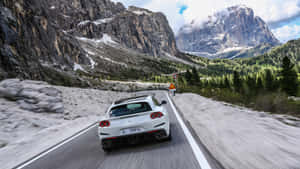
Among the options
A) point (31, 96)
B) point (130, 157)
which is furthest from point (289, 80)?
point (130, 157)

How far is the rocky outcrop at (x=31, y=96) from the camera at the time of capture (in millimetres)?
12709

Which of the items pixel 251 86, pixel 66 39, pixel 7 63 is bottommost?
pixel 251 86

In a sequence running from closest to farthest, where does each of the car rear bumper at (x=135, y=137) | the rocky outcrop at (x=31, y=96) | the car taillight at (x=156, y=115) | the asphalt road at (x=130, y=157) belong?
Answer: the asphalt road at (x=130, y=157), the car rear bumper at (x=135, y=137), the car taillight at (x=156, y=115), the rocky outcrop at (x=31, y=96)

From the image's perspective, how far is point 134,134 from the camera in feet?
18.3

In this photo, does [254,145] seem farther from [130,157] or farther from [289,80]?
[289,80]

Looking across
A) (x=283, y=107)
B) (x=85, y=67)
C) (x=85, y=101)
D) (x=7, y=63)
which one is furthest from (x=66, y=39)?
(x=283, y=107)

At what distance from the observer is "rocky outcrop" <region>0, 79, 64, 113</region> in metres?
12.7

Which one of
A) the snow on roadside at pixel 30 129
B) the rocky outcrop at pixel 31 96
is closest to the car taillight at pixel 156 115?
the snow on roadside at pixel 30 129

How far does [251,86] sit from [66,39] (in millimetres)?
67433

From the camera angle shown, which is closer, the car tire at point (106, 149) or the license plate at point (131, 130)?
the license plate at point (131, 130)

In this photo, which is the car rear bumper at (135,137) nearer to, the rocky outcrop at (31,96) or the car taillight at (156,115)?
the car taillight at (156,115)

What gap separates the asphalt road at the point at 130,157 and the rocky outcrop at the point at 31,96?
6.89m

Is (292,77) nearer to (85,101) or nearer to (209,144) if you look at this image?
(85,101)

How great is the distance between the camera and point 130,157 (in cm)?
518
